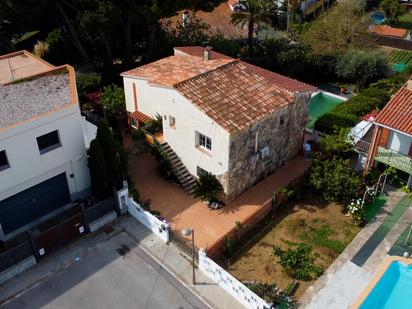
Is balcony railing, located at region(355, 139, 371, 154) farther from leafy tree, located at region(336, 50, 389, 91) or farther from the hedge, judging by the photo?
leafy tree, located at region(336, 50, 389, 91)

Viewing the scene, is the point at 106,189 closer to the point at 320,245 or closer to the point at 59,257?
the point at 59,257

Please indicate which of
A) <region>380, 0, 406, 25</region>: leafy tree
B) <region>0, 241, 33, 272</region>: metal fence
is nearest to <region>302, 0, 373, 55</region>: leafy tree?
<region>380, 0, 406, 25</region>: leafy tree

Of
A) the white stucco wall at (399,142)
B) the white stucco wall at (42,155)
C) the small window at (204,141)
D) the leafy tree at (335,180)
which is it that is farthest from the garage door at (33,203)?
the white stucco wall at (399,142)

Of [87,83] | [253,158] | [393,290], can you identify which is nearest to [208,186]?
[253,158]

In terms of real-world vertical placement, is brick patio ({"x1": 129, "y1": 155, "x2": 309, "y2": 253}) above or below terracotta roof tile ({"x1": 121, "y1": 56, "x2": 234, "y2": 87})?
below

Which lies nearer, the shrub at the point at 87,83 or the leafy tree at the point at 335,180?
the leafy tree at the point at 335,180

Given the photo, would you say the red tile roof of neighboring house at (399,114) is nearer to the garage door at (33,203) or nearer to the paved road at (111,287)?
the paved road at (111,287)
